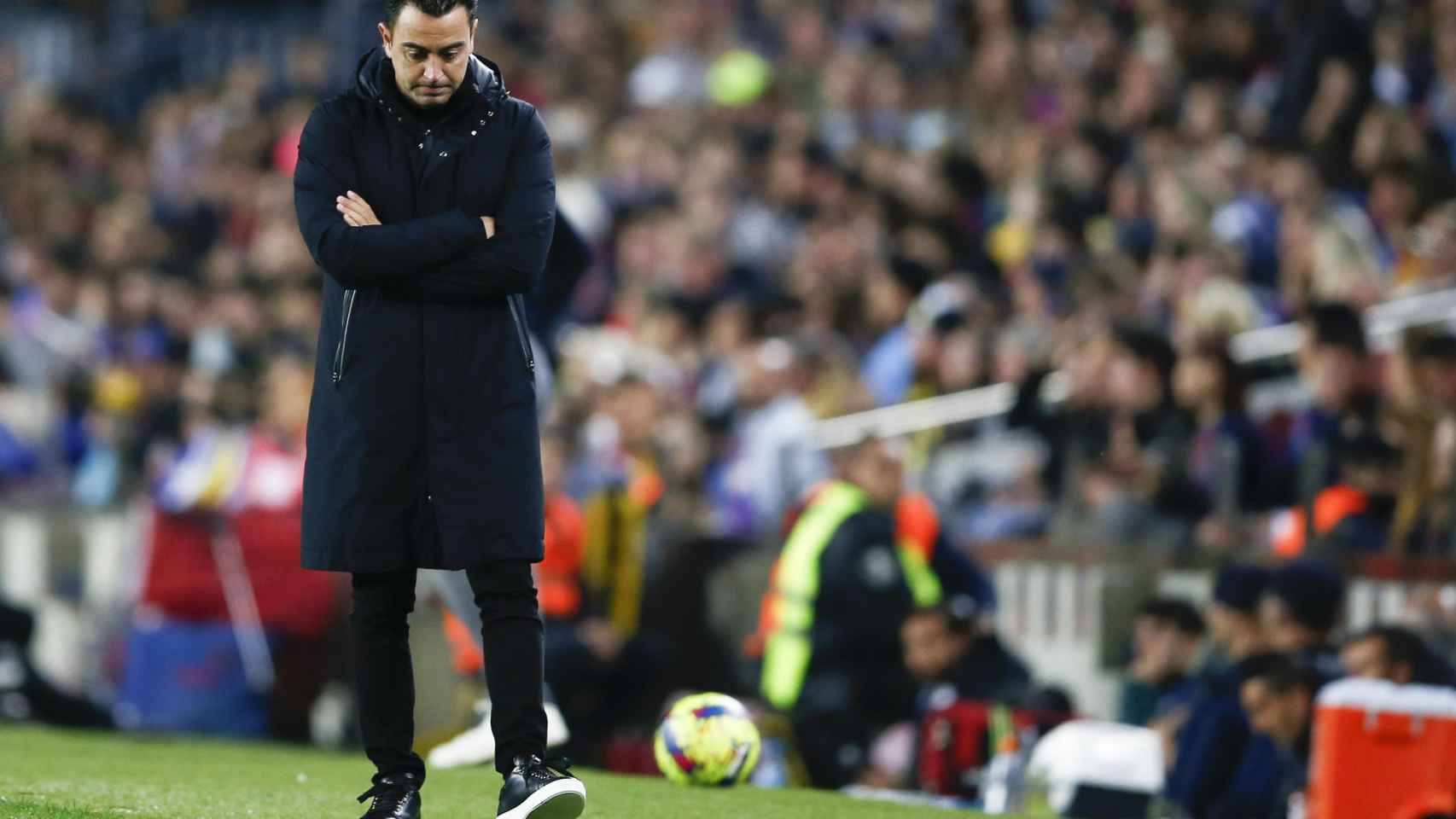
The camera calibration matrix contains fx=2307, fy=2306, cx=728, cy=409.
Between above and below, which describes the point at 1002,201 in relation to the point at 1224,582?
above

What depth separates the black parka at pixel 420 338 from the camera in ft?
19.2

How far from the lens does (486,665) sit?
6.05 m

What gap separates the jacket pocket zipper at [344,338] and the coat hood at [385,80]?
20.6 inches

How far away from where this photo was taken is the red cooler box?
782 cm

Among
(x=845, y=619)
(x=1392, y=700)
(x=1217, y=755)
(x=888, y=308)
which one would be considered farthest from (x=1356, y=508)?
(x=888, y=308)

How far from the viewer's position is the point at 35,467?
16.0 m

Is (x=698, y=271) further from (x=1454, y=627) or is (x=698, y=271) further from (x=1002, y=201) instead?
(x=1454, y=627)

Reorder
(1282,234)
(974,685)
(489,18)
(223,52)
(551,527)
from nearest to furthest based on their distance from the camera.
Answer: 1. (974,685)
2. (551,527)
3. (1282,234)
4. (489,18)
5. (223,52)

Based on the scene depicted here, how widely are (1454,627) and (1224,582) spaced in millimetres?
946

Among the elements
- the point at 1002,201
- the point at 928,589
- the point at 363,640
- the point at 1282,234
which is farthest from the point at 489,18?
the point at 363,640

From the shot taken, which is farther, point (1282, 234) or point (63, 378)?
point (63, 378)

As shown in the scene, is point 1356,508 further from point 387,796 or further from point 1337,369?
point 387,796

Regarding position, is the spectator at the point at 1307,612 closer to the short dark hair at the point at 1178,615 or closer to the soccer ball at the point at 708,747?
the short dark hair at the point at 1178,615

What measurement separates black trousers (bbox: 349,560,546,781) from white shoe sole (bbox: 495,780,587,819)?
0.15 meters
